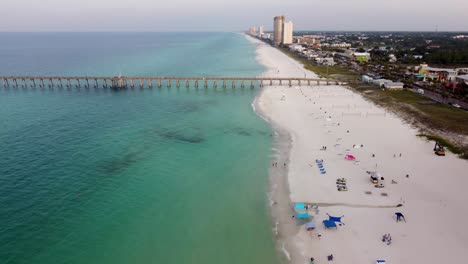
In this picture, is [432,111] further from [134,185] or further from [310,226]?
[134,185]

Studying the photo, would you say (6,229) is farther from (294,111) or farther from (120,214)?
(294,111)

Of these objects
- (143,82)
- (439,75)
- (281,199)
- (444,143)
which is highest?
(439,75)

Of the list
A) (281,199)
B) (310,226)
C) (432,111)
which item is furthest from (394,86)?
(310,226)

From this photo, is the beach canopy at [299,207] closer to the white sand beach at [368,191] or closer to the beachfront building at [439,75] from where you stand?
the white sand beach at [368,191]

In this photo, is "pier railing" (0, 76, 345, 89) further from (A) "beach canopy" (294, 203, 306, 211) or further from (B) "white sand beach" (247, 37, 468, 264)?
(A) "beach canopy" (294, 203, 306, 211)

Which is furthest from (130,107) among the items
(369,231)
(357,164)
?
(369,231)
